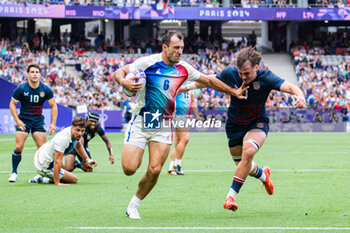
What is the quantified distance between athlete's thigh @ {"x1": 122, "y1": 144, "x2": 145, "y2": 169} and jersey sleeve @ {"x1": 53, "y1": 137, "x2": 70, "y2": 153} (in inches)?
136

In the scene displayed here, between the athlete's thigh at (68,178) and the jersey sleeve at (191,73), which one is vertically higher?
the jersey sleeve at (191,73)

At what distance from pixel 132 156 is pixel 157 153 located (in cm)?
30

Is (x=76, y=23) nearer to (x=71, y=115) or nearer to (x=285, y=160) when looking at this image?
(x=71, y=115)

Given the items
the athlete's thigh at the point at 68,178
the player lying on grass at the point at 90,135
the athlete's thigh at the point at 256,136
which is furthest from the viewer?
the player lying on grass at the point at 90,135

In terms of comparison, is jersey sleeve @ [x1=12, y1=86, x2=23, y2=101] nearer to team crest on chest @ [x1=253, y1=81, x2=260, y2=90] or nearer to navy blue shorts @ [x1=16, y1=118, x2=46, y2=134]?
navy blue shorts @ [x1=16, y1=118, x2=46, y2=134]

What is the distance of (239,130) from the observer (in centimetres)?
907

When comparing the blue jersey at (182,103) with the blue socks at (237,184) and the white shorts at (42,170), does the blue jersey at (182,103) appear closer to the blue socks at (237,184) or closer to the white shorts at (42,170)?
the white shorts at (42,170)

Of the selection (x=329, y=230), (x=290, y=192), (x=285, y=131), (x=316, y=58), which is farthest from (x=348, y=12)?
(x=329, y=230)

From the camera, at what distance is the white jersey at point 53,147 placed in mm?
11250

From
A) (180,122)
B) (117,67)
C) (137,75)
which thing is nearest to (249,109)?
(137,75)

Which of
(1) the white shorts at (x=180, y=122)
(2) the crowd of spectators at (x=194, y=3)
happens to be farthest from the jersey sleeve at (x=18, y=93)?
(2) the crowd of spectators at (x=194, y=3)

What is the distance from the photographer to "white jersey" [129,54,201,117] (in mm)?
8016

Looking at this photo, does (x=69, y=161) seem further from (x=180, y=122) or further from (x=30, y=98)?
(x=180, y=122)

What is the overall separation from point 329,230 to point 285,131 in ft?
106
